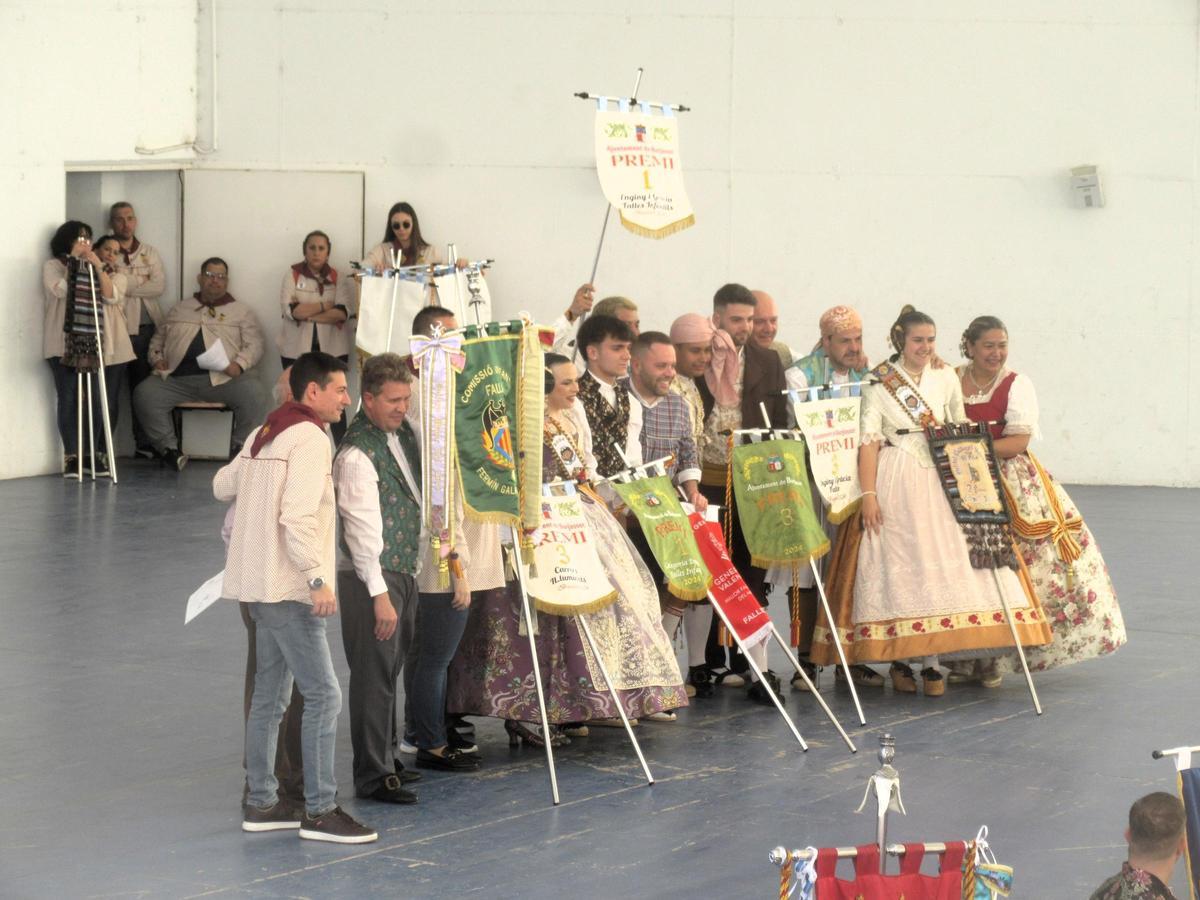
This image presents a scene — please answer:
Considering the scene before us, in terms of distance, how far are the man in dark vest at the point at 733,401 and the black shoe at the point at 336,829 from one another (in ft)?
7.54

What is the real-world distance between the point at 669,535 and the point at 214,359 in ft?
25.7

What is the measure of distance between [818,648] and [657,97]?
23.9ft

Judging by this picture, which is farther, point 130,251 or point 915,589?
point 130,251

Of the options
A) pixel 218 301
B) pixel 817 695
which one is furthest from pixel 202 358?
pixel 817 695

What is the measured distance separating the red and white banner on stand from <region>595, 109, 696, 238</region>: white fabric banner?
1.40 meters

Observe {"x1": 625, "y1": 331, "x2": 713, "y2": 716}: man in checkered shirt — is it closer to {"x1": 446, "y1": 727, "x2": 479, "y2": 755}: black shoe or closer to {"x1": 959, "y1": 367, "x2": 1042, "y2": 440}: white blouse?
{"x1": 446, "y1": 727, "x2": 479, "y2": 755}: black shoe

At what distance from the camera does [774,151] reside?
1299cm

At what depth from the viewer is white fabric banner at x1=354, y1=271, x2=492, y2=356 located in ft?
39.8

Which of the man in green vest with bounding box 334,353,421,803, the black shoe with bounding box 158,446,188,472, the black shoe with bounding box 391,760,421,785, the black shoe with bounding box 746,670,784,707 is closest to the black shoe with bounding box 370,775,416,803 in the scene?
the man in green vest with bounding box 334,353,421,803

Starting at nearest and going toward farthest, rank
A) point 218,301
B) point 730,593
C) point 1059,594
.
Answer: point 730,593 → point 1059,594 → point 218,301

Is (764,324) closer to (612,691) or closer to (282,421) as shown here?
(612,691)

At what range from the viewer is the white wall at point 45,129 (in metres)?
12.0

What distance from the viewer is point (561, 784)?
5363mm

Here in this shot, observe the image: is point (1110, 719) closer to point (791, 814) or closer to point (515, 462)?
point (791, 814)
